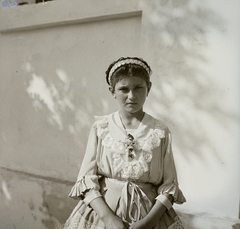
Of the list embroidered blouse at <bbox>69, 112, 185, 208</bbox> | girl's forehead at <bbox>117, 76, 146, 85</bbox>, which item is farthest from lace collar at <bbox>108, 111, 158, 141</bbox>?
girl's forehead at <bbox>117, 76, 146, 85</bbox>

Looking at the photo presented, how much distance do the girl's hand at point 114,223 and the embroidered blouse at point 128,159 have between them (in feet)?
0.47

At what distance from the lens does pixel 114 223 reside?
1448mm

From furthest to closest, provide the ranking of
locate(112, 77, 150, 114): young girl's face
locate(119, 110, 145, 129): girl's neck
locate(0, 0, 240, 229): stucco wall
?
1. locate(0, 0, 240, 229): stucco wall
2. locate(119, 110, 145, 129): girl's neck
3. locate(112, 77, 150, 114): young girl's face

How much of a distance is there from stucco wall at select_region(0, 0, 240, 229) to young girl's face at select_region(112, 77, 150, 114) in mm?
1276

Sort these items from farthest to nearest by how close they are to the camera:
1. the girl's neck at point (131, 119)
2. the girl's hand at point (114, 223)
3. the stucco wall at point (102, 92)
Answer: the stucco wall at point (102, 92) < the girl's neck at point (131, 119) < the girl's hand at point (114, 223)

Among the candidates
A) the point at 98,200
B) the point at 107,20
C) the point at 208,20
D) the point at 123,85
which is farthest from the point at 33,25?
the point at 98,200

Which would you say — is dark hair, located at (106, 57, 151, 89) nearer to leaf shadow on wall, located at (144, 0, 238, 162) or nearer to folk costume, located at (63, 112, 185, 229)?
folk costume, located at (63, 112, 185, 229)

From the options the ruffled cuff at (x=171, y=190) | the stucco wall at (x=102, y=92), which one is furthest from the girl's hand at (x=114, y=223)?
the stucco wall at (x=102, y=92)

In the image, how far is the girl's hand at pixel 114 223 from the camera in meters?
1.44

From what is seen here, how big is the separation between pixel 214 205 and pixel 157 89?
1.21m

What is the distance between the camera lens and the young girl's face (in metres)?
1.54

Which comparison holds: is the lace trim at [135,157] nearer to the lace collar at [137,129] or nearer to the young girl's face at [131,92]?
the lace collar at [137,129]

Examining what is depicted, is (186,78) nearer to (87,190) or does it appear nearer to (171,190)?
(171,190)

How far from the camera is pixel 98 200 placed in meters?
1.54
